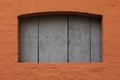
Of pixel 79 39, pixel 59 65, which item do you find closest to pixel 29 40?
pixel 59 65

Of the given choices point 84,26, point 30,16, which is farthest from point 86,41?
point 30,16

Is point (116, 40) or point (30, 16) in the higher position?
point (30, 16)

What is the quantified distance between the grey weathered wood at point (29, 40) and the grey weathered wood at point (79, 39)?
23.6 inches

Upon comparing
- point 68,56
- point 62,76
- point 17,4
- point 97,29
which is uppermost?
point 17,4

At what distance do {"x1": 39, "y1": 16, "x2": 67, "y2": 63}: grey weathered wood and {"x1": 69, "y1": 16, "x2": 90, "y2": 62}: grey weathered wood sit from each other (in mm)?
103

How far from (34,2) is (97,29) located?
3.83 feet

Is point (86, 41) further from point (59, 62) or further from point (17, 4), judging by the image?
point (17, 4)

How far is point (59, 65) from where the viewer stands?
4730 millimetres

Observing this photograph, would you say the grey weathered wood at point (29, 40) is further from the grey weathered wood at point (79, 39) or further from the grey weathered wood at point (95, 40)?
the grey weathered wood at point (95, 40)

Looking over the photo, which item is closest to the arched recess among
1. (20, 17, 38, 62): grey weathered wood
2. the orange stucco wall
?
(20, 17, 38, 62): grey weathered wood

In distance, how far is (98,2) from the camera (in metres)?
4.77

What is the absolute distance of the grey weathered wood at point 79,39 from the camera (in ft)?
16.3

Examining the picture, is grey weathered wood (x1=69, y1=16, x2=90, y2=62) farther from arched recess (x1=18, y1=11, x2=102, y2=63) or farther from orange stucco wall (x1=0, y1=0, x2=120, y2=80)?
orange stucco wall (x1=0, y1=0, x2=120, y2=80)

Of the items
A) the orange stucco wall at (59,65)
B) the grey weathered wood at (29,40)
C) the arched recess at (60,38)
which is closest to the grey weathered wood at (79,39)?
the arched recess at (60,38)
